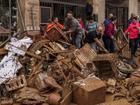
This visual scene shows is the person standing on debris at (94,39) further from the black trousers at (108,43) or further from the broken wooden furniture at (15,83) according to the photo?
the broken wooden furniture at (15,83)

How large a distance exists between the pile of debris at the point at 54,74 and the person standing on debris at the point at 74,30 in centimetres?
97

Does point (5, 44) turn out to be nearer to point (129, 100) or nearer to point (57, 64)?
point (57, 64)

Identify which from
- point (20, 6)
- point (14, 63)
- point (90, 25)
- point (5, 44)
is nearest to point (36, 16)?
point (20, 6)

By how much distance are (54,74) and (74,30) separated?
3.29 m

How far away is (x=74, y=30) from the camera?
1560 cm

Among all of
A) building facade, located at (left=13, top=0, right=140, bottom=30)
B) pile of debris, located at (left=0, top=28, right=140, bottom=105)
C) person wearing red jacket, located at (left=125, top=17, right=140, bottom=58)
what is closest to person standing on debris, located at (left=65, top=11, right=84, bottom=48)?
pile of debris, located at (left=0, top=28, right=140, bottom=105)

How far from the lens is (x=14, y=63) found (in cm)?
1304

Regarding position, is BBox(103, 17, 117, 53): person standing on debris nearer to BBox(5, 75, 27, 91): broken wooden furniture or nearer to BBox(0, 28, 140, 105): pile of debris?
BBox(0, 28, 140, 105): pile of debris

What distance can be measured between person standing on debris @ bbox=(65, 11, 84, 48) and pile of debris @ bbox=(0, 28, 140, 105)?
966 millimetres

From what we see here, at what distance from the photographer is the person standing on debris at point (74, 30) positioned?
15.5 m

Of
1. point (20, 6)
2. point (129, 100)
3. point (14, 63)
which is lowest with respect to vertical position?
point (129, 100)

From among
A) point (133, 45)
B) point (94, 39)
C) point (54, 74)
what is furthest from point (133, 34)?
point (54, 74)

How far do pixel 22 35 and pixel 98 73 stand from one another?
117 inches

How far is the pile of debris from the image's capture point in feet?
38.1
